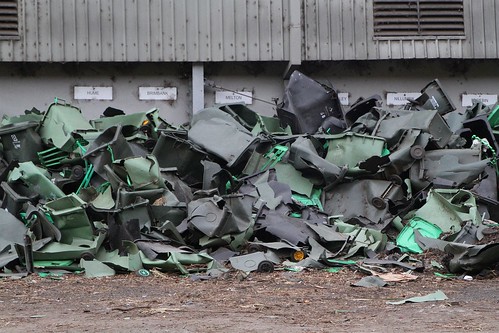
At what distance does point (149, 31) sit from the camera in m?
13.8

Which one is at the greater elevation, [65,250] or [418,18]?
[418,18]

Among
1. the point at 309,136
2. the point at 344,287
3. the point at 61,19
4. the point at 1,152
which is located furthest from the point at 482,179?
the point at 61,19

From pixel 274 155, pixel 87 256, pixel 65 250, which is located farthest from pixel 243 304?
pixel 274 155

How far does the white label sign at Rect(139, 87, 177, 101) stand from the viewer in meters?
14.1

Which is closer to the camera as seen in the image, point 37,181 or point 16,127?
point 37,181

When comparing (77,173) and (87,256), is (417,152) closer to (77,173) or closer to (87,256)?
(77,173)

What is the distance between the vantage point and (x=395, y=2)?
1408cm

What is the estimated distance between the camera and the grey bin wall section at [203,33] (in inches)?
539

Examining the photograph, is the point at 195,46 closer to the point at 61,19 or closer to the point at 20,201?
the point at 61,19

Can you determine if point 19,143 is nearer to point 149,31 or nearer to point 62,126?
point 62,126

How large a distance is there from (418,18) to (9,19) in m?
6.62

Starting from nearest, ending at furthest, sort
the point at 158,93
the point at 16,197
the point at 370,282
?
the point at 370,282
the point at 16,197
the point at 158,93

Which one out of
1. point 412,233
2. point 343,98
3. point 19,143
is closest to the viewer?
point 412,233

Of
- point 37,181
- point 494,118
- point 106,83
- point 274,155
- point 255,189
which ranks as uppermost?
point 106,83
